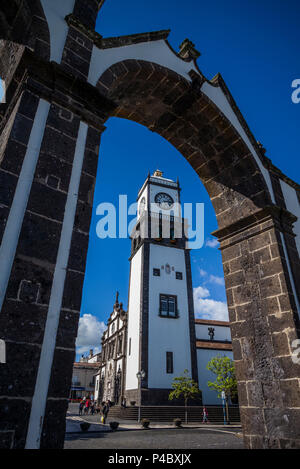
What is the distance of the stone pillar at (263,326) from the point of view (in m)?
3.54

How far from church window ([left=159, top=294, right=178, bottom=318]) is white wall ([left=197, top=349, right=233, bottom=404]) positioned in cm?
466

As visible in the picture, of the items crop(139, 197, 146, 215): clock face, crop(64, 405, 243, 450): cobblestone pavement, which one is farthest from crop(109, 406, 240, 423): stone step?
crop(139, 197, 146, 215): clock face

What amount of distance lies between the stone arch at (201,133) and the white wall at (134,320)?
1818cm

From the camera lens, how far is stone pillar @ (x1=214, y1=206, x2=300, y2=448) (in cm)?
354

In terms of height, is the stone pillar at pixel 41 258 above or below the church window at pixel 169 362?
below

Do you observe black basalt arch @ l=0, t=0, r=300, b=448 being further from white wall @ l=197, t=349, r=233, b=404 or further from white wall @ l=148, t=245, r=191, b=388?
white wall @ l=197, t=349, r=233, b=404

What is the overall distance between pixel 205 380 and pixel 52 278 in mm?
24111

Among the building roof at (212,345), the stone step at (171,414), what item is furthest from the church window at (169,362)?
the building roof at (212,345)

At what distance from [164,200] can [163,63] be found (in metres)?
23.8

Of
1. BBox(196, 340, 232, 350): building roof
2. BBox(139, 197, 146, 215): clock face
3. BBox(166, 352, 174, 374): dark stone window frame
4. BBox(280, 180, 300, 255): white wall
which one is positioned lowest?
BBox(166, 352, 174, 374): dark stone window frame

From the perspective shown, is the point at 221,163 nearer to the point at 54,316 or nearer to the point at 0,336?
the point at 54,316

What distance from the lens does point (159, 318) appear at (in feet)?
71.8

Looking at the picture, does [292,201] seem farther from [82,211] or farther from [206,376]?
[206,376]

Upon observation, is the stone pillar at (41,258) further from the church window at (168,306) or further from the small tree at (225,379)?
the church window at (168,306)
